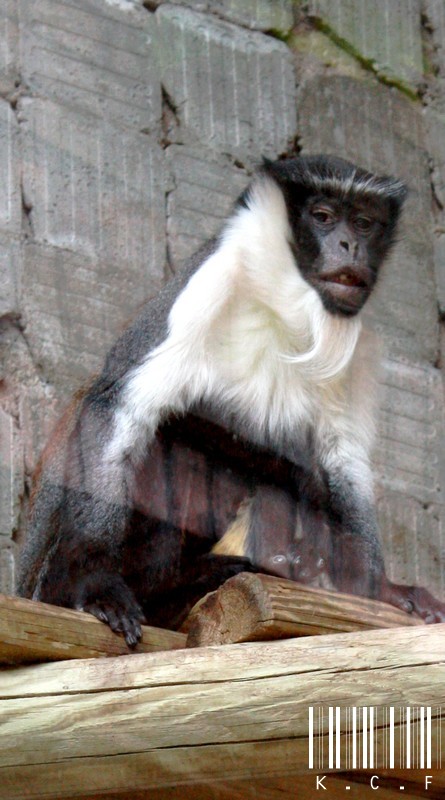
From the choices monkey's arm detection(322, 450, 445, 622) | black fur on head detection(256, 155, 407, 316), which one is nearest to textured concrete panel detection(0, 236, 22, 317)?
black fur on head detection(256, 155, 407, 316)

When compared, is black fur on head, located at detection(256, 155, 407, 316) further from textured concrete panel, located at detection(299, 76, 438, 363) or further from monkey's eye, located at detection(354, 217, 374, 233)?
textured concrete panel, located at detection(299, 76, 438, 363)

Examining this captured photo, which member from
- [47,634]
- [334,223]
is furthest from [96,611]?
[334,223]

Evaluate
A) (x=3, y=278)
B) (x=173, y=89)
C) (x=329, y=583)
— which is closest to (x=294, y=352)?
(x=329, y=583)

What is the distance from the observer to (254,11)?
520 centimetres

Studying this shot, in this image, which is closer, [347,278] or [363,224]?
[347,278]

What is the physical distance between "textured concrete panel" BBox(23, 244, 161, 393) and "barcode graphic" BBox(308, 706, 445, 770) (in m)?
2.05

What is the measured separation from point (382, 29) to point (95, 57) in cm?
128

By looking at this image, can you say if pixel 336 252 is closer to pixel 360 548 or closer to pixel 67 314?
pixel 360 548

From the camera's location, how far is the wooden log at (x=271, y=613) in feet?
8.93

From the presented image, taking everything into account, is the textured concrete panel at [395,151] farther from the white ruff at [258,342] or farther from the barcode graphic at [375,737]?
the barcode graphic at [375,737]

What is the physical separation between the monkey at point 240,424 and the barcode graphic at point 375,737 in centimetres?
102

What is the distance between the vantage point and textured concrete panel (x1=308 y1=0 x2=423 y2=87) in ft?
17.8

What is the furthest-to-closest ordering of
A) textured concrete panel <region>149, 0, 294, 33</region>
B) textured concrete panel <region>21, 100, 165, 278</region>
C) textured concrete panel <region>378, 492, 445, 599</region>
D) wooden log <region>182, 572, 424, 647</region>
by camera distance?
textured concrete panel <region>149, 0, 294, 33</region>
textured concrete panel <region>378, 492, 445, 599</region>
textured concrete panel <region>21, 100, 165, 278</region>
wooden log <region>182, 572, 424, 647</region>

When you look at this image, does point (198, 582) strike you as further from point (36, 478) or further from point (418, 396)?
point (418, 396)
